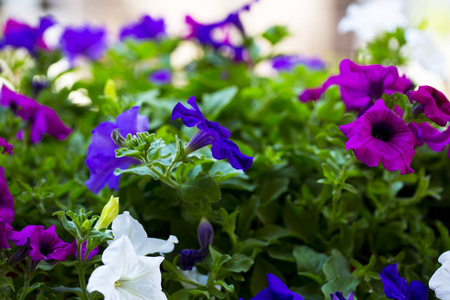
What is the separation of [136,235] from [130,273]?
0.05 metres

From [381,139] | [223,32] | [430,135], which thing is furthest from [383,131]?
[223,32]

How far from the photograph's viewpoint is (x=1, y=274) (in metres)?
0.44

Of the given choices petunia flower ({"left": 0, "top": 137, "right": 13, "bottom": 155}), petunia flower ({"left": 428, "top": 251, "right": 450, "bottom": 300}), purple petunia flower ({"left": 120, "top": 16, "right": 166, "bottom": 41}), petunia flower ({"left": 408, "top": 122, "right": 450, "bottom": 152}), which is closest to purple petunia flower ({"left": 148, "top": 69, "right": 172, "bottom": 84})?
purple petunia flower ({"left": 120, "top": 16, "right": 166, "bottom": 41})

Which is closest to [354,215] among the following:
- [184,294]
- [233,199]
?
[233,199]

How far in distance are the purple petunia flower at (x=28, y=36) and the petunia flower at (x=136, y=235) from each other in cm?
57

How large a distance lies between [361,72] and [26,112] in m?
0.45

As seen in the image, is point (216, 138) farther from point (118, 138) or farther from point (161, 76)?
point (161, 76)

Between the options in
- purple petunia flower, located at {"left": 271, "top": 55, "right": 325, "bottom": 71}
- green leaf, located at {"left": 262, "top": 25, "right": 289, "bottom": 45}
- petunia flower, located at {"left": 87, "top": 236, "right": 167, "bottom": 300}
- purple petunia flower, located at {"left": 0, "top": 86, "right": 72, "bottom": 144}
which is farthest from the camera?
purple petunia flower, located at {"left": 271, "top": 55, "right": 325, "bottom": 71}

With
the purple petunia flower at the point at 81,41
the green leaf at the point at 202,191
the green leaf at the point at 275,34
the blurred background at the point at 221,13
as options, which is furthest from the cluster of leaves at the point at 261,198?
the blurred background at the point at 221,13

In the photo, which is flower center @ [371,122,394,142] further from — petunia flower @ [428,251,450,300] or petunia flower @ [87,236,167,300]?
petunia flower @ [87,236,167,300]

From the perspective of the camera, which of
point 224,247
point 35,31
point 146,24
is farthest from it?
point 146,24

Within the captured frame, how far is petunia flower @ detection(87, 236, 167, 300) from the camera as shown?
374 mm

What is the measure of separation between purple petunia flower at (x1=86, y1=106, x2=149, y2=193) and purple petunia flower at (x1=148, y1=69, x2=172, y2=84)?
1.66 feet

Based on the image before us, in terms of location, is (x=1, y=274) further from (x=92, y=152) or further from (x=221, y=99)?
(x=221, y=99)
